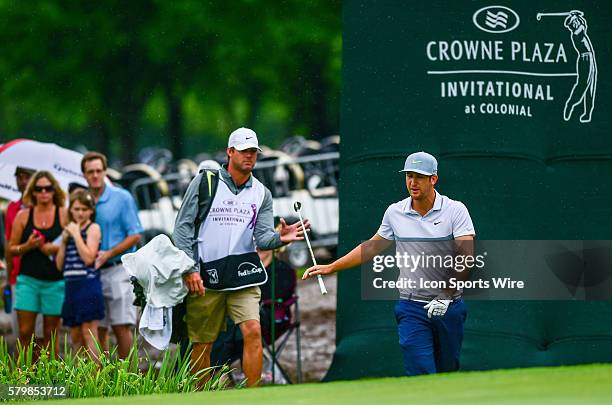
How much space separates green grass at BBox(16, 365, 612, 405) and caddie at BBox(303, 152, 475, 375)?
0.42m

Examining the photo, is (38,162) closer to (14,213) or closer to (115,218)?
(14,213)

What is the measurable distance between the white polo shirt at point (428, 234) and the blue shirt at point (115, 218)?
12.3ft

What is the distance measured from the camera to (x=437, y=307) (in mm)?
10141

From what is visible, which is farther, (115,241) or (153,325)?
(115,241)

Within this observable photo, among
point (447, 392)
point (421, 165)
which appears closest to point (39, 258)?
point (421, 165)

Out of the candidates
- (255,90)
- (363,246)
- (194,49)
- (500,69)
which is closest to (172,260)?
(363,246)

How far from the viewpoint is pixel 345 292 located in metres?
13.1

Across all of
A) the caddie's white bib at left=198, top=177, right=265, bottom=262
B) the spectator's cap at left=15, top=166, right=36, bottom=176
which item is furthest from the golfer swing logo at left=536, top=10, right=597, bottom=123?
the spectator's cap at left=15, top=166, right=36, bottom=176

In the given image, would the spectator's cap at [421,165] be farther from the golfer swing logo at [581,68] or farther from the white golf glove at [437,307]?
the golfer swing logo at [581,68]

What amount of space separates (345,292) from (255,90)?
26.6 m

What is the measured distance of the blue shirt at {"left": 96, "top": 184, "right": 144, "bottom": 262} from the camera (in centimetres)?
1339

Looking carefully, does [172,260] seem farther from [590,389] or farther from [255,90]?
[255,90]

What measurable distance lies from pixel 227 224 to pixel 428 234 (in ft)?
6.05

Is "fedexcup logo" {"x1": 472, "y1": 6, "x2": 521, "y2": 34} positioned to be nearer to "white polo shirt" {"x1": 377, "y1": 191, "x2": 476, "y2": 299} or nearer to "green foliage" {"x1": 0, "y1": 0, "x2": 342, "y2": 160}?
"white polo shirt" {"x1": 377, "y1": 191, "x2": 476, "y2": 299}
